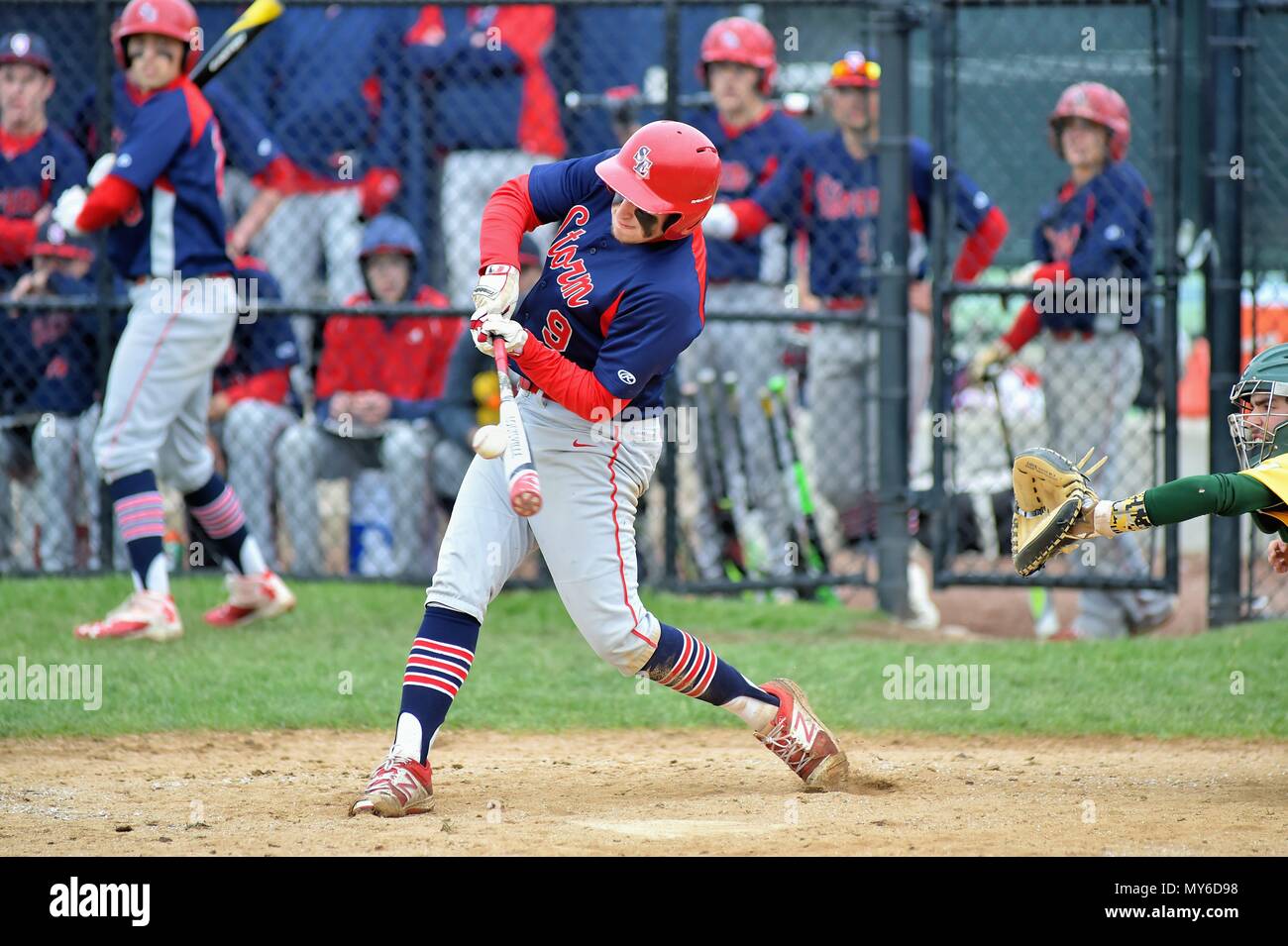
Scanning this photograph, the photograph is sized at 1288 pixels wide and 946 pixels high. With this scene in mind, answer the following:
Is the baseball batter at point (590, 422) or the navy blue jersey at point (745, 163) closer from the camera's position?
the baseball batter at point (590, 422)

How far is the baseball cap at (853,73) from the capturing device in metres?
8.25

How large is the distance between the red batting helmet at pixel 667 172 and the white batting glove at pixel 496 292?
358 mm

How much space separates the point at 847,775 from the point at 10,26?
689 centimetres

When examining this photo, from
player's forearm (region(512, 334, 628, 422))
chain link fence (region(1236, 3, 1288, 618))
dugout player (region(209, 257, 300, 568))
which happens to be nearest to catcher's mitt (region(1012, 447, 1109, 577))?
player's forearm (region(512, 334, 628, 422))

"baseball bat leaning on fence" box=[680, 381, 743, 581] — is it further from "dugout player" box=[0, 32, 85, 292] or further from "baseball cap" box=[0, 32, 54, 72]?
"baseball cap" box=[0, 32, 54, 72]

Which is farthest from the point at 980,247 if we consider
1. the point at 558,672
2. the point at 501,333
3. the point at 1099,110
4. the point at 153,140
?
the point at 501,333

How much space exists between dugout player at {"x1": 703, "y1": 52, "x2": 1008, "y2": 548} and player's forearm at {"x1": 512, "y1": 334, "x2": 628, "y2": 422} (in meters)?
3.69

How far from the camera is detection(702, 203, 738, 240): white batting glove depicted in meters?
7.93

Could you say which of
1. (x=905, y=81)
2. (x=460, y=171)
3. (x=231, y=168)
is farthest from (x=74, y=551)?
(x=905, y=81)

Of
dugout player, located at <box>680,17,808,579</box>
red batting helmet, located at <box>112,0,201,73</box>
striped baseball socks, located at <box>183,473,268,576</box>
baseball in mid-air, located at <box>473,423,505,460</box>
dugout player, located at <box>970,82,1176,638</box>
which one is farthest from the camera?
dugout player, located at <box>680,17,808,579</box>

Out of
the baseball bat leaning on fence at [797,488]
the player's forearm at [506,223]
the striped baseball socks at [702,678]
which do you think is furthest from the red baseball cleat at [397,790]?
the baseball bat leaning on fence at [797,488]

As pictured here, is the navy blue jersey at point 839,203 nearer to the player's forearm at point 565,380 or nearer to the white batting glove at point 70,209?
the white batting glove at point 70,209

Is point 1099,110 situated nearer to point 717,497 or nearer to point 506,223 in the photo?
point 717,497

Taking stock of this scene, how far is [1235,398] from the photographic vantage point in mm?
4582
